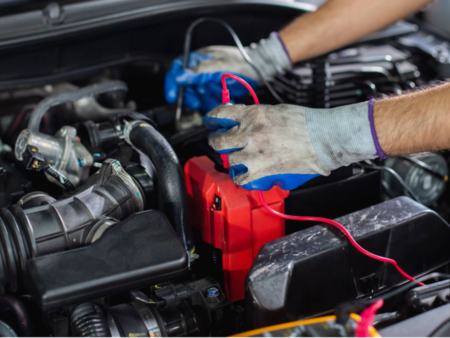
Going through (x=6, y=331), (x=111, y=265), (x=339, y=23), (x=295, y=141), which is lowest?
(x=6, y=331)

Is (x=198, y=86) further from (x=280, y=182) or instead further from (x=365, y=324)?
(x=365, y=324)

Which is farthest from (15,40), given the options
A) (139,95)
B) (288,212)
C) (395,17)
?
(395,17)

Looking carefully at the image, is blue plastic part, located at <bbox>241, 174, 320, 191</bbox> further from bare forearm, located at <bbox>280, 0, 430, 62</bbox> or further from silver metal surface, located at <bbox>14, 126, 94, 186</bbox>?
bare forearm, located at <bbox>280, 0, 430, 62</bbox>

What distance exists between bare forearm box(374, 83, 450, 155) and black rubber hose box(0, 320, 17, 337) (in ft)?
2.58

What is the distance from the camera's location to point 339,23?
1.58m


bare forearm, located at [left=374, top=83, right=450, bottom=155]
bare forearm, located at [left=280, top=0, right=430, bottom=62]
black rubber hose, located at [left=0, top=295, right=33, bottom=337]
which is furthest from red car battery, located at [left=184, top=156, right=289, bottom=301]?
bare forearm, located at [left=280, top=0, right=430, bottom=62]

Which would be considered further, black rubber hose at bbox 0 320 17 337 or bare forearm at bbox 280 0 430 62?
bare forearm at bbox 280 0 430 62

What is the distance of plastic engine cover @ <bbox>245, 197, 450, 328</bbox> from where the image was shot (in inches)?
34.7

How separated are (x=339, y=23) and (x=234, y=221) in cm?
90

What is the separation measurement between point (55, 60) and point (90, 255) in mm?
870

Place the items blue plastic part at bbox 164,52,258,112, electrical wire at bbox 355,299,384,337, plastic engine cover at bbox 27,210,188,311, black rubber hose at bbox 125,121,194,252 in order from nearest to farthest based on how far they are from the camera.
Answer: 1. electrical wire at bbox 355,299,384,337
2. plastic engine cover at bbox 27,210,188,311
3. black rubber hose at bbox 125,121,194,252
4. blue plastic part at bbox 164,52,258,112

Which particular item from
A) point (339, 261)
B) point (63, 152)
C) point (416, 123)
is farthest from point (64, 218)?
point (416, 123)

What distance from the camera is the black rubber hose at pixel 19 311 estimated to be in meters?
0.88

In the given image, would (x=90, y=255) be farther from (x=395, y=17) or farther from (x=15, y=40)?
(x=395, y=17)
